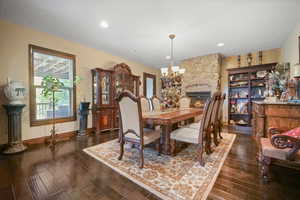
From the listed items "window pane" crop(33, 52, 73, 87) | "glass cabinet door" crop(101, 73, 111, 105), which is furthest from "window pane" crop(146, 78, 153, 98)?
"window pane" crop(33, 52, 73, 87)

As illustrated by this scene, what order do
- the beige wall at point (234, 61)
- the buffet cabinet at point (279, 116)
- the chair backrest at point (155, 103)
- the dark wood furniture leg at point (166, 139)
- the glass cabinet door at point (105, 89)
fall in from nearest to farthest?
1. the buffet cabinet at point (279, 116)
2. the dark wood furniture leg at point (166, 139)
3. the chair backrest at point (155, 103)
4. the glass cabinet door at point (105, 89)
5. the beige wall at point (234, 61)

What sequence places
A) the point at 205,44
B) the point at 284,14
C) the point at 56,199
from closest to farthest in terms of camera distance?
1. the point at 56,199
2. the point at 284,14
3. the point at 205,44

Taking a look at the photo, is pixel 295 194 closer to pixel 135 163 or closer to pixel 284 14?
pixel 135 163

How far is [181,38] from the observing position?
3465 mm

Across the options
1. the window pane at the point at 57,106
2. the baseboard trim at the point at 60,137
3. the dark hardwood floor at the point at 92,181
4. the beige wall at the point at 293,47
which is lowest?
the dark hardwood floor at the point at 92,181

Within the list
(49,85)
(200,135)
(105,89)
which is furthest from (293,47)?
(49,85)

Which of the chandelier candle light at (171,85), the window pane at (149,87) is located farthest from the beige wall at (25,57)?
the window pane at (149,87)

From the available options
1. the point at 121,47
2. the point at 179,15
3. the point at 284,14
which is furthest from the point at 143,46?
the point at 284,14

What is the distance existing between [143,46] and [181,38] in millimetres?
1225

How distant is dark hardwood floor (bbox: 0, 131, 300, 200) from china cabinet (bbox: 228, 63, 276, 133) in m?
2.83

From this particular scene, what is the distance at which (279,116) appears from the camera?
2.26 metres

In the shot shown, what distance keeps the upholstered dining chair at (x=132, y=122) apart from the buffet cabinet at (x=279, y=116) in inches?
86.9

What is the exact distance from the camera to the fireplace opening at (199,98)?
5095 mm

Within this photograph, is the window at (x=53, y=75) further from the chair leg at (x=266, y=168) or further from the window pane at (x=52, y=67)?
the chair leg at (x=266, y=168)
